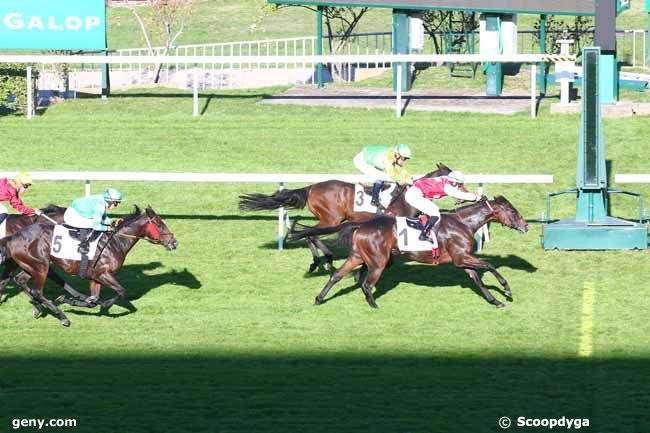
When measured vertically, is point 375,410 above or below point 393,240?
below

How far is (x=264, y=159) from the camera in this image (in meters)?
21.3

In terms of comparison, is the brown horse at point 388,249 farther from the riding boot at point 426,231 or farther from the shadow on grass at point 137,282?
the shadow on grass at point 137,282

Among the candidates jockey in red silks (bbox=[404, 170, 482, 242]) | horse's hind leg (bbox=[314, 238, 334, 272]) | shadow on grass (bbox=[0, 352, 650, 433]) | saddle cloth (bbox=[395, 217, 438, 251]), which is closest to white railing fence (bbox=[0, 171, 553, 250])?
horse's hind leg (bbox=[314, 238, 334, 272])

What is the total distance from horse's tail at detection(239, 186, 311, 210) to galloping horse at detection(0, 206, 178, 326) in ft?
7.00

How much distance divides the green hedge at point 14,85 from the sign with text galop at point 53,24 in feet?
1.78

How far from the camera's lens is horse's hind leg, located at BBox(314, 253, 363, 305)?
46.5 feet

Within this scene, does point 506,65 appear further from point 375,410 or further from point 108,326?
point 375,410

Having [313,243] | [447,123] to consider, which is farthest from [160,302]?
[447,123]

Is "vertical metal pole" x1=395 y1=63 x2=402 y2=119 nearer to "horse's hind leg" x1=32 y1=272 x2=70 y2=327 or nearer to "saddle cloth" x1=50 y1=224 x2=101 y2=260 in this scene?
"saddle cloth" x1=50 y1=224 x2=101 y2=260

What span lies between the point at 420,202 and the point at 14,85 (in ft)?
40.8

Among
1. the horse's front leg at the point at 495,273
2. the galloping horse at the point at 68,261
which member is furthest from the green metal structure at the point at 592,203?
the galloping horse at the point at 68,261

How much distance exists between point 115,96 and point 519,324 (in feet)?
47.6

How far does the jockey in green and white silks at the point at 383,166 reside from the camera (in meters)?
15.6

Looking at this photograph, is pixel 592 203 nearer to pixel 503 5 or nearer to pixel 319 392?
pixel 319 392
